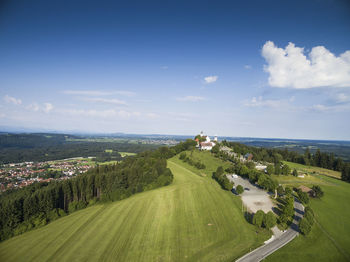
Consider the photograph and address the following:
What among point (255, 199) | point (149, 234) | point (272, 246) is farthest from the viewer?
point (255, 199)

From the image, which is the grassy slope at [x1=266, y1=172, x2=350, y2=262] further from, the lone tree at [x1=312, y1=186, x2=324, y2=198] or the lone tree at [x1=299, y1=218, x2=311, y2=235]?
the lone tree at [x1=312, y1=186, x2=324, y2=198]

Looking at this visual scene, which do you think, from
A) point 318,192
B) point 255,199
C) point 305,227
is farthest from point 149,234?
point 318,192

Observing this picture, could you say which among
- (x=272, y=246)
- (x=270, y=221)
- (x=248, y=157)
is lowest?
(x=272, y=246)

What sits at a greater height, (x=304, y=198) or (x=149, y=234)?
(x=304, y=198)

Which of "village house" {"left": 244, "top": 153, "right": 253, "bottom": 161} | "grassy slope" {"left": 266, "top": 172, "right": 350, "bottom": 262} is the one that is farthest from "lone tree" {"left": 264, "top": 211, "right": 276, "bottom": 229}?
"village house" {"left": 244, "top": 153, "right": 253, "bottom": 161}

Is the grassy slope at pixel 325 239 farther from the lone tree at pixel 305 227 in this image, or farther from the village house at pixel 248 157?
the village house at pixel 248 157

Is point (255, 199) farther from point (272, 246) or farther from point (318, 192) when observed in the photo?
point (272, 246)
